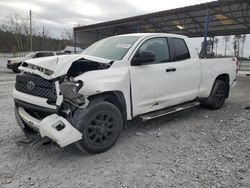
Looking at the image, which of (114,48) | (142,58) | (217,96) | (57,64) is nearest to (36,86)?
(57,64)

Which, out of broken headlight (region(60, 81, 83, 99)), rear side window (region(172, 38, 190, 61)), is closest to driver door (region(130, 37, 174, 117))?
rear side window (region(172, 38, 190, 61))

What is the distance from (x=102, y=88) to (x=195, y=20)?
17392 mm

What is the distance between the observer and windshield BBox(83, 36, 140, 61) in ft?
14.2

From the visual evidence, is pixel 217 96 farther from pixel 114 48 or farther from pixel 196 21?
Result: pixel 196 21

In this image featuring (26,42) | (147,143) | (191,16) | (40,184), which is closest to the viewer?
(40,184)

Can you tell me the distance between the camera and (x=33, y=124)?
140 inches

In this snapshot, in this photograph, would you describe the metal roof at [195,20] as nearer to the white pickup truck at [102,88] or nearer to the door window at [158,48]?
the door window at [158,48]

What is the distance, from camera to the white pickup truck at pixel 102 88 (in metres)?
3.42

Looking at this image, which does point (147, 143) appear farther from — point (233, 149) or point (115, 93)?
point (233, 149)

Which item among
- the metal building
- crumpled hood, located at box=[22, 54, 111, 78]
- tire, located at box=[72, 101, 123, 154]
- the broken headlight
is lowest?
tire, located at box=[72, 101, 123, 154]

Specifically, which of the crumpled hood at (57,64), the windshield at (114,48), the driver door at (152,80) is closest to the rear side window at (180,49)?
the driver door at (152,80)

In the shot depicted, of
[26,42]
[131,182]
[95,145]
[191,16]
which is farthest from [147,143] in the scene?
[26,42]

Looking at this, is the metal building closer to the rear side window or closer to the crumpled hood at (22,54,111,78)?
the rear side window

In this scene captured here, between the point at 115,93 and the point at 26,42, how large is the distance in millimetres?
44944
